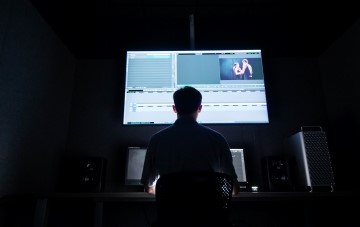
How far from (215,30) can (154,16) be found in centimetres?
56

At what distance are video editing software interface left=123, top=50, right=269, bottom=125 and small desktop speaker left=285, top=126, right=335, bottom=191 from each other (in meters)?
0.35

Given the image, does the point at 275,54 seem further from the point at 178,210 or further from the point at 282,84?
the point at 178,210

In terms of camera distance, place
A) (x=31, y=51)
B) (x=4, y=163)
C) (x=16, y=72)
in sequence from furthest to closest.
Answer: (x=31, y=51) → (x=16, y=72) → (x=4, y=163)

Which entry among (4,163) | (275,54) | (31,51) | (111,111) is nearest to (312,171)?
(275,54)

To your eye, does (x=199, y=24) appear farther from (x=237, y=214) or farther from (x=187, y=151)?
(x=237, y=214)

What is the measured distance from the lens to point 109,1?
217 centimetres

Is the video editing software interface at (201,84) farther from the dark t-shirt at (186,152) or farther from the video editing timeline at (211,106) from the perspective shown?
the dark t-shirt at (186,152)

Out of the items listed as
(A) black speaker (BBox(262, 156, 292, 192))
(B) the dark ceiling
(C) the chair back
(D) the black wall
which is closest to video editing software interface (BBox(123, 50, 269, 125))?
(B) the dark ceiling

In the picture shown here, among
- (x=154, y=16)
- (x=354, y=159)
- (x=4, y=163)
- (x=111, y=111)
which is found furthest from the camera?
(x=111, y=111)

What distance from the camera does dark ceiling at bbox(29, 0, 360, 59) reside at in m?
2.16

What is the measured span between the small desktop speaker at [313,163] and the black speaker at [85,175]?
139 centimetres

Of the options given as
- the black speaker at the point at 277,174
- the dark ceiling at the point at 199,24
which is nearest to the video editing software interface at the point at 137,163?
the black speaker at the point at 277,174

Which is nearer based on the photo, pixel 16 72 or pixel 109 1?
pixel 16 72

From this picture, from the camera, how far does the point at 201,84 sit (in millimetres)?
2205
